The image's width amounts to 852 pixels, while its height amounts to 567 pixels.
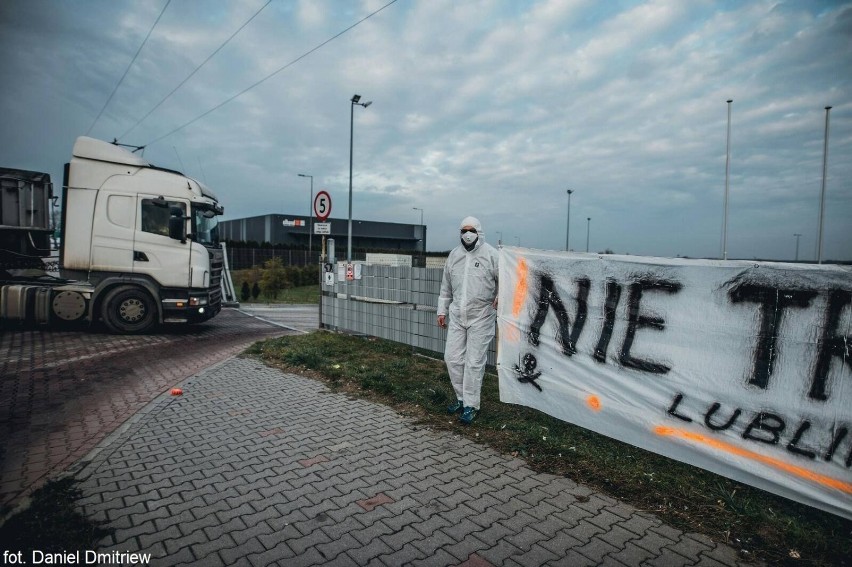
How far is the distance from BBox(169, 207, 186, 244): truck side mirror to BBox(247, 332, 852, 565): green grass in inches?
229

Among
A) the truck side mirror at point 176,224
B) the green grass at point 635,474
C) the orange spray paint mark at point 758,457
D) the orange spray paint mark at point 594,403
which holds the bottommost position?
the green grass at point 635,474

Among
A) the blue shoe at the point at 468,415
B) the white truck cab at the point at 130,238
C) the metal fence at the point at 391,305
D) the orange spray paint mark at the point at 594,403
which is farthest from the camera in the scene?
the white truck cab at the point at 130,238

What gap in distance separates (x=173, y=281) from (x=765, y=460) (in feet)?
36.2

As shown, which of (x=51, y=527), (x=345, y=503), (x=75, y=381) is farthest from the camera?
(x=75, y=381)

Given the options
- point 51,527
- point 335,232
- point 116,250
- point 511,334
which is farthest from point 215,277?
point 335,232

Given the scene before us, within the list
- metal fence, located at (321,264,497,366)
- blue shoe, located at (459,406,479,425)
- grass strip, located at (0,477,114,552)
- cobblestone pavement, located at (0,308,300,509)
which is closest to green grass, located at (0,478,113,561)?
grass strip, located at (0,477,114,552)

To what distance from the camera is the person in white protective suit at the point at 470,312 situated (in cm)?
514

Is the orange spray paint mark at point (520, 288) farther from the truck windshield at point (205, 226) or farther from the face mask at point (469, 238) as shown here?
the truck windshield at point (205, 226)

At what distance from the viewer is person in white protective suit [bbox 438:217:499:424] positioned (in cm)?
514

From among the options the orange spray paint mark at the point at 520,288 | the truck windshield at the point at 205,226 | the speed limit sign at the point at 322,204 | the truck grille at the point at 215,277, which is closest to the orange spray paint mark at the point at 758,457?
the orange spray paint mark at the point at 520,288

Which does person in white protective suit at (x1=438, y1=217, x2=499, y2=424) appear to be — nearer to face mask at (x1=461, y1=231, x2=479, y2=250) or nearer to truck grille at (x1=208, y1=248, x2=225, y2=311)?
face mask at (x1=461, y1=231, x2=479, y2=250)

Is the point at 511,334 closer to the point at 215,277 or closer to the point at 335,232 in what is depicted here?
the point at 215,277

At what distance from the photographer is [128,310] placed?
433 inches

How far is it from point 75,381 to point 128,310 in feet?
14.9
